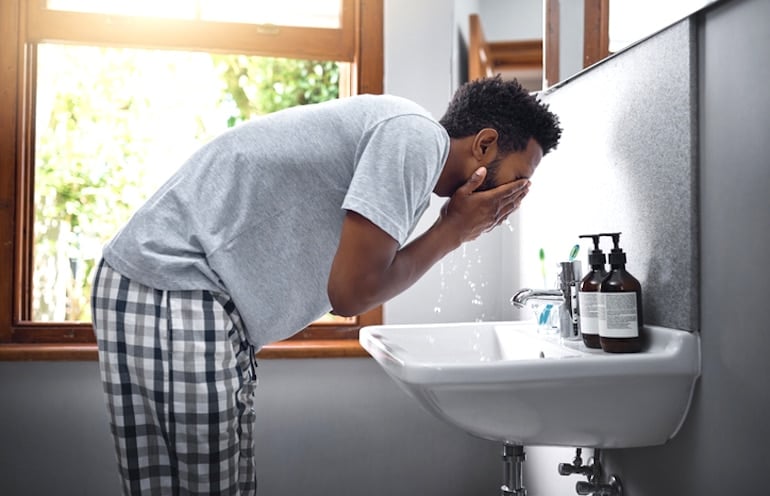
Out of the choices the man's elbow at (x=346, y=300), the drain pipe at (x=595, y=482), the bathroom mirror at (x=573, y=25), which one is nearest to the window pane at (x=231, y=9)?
the bathroom mirror at (x=573, y=25)

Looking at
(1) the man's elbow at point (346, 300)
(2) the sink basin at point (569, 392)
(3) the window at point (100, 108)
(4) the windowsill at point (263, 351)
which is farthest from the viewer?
(3) the window at point (100, 108)

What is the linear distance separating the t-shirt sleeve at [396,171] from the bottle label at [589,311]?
12.8 inches

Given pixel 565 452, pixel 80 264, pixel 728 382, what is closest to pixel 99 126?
pixel 80 264

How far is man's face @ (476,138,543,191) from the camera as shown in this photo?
120 cm

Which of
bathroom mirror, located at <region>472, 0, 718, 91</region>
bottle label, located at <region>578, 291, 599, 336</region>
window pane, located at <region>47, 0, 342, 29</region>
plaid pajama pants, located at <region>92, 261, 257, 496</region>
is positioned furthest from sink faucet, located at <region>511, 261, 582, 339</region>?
window pane, located at <region>47, 0, 342, 29</region>

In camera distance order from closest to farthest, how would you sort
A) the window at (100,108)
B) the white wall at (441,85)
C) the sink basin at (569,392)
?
the sink basin at (569,392)
the window at (100,108)
the white wall at (441,85)

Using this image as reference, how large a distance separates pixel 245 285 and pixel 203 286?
0.21ft

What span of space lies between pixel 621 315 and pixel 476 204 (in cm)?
29

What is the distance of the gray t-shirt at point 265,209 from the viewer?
1.07 m

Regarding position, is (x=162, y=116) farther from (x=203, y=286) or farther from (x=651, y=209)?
(x=651, y=209)

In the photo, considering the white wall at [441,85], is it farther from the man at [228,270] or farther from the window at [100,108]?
the man at [228,270]

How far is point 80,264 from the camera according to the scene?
6.91 feet

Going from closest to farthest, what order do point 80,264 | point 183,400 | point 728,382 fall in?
1. point 728,382
2. point 183,400
3. point 80,264

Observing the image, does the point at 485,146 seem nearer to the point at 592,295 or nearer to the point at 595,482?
the point at 592,295
